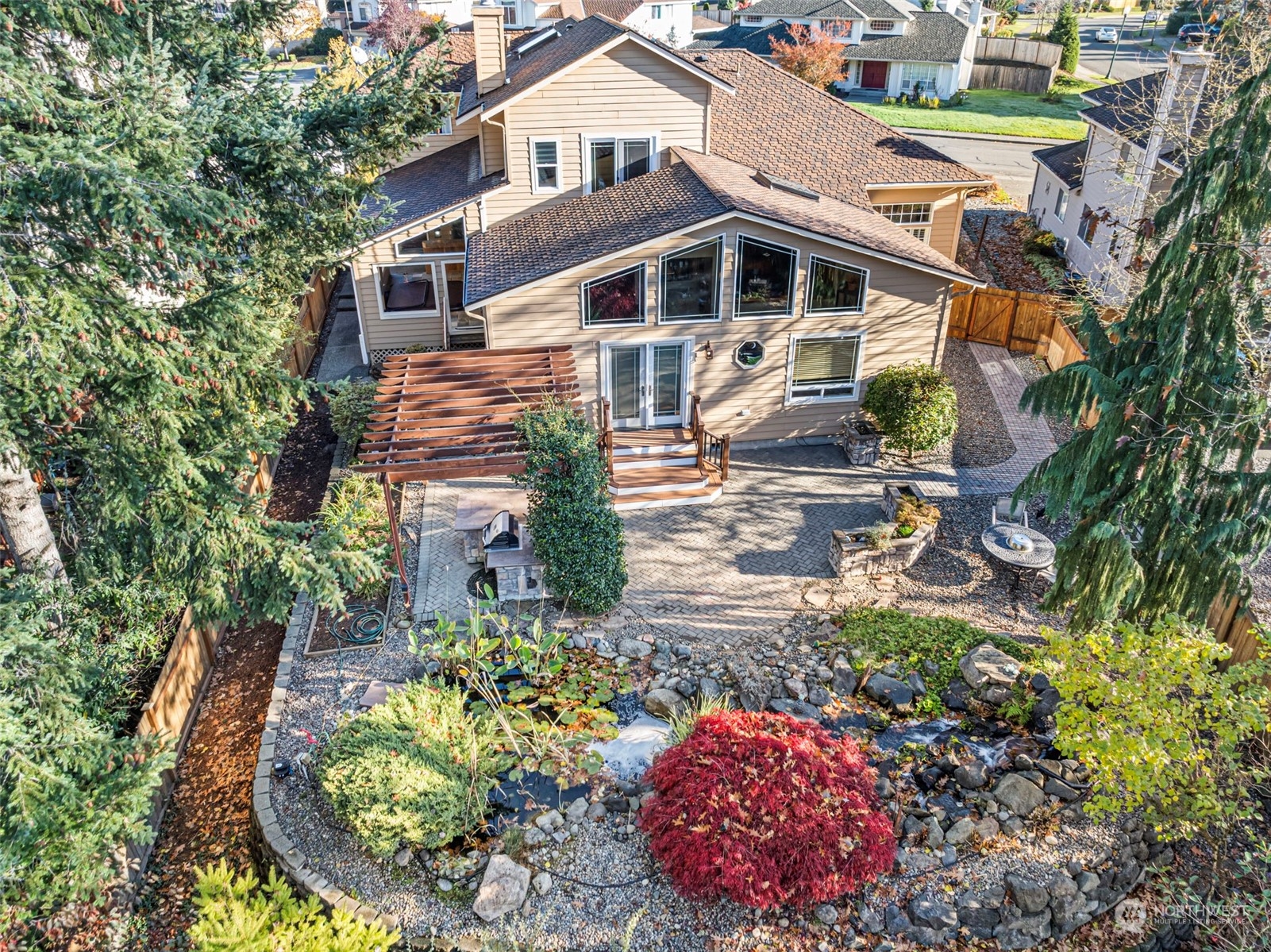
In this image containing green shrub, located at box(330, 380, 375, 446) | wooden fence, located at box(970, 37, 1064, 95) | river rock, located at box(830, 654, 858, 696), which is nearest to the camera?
river rock, located at box(830, 654, 858, 696)

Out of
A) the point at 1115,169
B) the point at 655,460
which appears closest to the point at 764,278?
the point at 655,460

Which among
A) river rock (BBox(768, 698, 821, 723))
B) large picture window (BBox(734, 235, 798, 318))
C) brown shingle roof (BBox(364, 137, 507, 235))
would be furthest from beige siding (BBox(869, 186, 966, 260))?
river rock (BBox(768, 698, 821, 723))

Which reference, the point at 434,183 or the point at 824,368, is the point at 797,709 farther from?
the point at 434,183

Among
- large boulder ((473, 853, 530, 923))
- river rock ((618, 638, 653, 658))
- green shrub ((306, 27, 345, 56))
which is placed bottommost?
large boulder ((473, 853, 530, 923))

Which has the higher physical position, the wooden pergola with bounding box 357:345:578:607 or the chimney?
the chimney

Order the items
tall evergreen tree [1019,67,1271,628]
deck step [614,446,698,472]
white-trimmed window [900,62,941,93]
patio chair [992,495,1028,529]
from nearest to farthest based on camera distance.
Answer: tall evergreen tree [1019,67,1271,628], patio chair [992,495,1028,529], deck step [614,446,698,472], white-trimmed window [900,62,941,93]

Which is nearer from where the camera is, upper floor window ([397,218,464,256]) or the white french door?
the white french door

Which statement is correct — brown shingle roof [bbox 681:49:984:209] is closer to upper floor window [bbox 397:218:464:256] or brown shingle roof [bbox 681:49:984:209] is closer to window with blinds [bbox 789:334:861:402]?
window with blinds [bbox 789:334:861:402]

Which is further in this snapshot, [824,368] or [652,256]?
[824,368]
